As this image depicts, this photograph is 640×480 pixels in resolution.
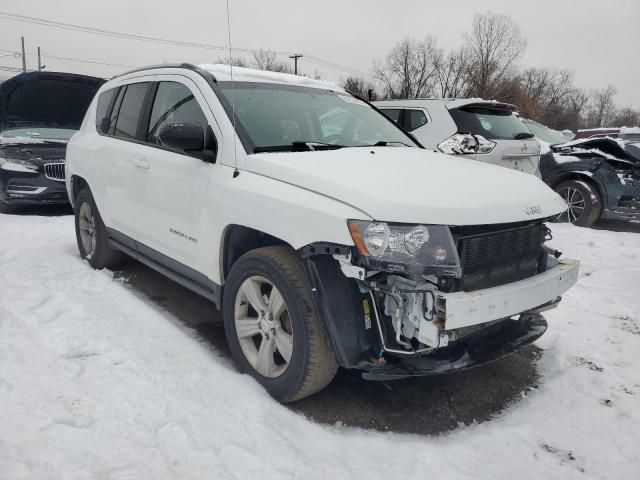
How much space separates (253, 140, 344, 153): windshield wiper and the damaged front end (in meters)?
0.84

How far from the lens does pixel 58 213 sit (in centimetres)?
760

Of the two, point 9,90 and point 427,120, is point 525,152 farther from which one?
point 9,90

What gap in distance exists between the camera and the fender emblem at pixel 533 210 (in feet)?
8.28

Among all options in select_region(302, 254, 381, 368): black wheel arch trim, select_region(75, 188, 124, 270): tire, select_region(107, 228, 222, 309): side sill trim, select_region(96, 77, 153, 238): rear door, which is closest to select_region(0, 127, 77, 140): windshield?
select_region(75, 188, 124, 270): tire

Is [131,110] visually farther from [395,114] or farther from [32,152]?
[395,114]

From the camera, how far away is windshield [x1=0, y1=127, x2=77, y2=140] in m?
7.41

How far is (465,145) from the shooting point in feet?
20.9

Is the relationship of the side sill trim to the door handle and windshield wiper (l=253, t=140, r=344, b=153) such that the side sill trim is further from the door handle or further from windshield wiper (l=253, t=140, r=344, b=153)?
windshield wiper (l=253, t=140, r=344, b=153)

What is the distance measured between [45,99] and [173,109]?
19.2 ft

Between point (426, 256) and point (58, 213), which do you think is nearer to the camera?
point (426, 256)

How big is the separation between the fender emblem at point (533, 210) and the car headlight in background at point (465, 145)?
385 cm

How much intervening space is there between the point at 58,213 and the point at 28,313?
4688mm

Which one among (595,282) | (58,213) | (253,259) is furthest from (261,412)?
(58,213)

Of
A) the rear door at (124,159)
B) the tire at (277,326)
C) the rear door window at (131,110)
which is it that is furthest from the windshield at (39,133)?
the tire at (277,326)
